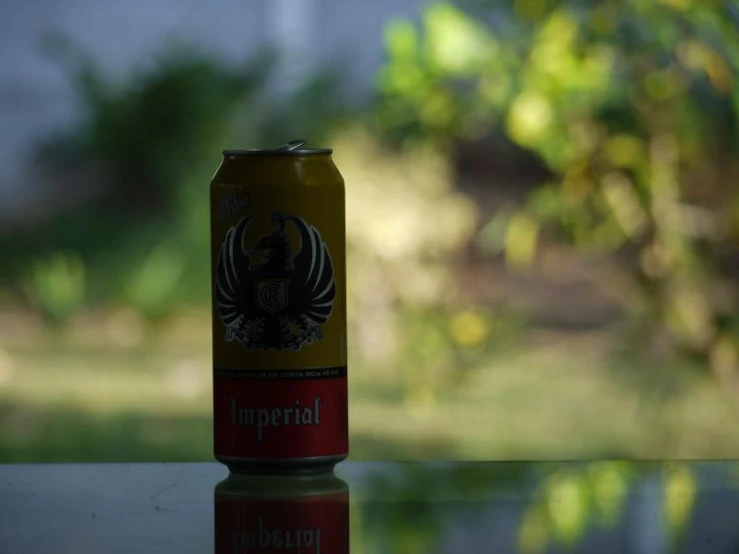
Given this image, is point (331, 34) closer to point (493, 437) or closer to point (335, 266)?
point (493, 437)

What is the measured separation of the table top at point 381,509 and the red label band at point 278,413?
3cm

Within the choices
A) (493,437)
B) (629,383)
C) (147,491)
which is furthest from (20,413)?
(147,491)

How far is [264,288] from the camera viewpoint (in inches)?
41.5

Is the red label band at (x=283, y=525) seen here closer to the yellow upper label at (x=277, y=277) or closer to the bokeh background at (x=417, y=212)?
the yellow upper label at (x=277, y=277)

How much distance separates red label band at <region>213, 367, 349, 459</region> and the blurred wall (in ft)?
11.4

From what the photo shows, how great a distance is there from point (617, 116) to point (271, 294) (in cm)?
194

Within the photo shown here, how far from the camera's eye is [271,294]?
105 centimetres

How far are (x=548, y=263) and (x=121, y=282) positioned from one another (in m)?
1.15

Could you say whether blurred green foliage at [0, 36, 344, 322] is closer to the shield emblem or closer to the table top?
the table top

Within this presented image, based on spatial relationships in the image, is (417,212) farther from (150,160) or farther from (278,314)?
(278,314)

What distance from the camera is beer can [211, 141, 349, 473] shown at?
3.46ft

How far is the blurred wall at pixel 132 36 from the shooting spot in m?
4.56

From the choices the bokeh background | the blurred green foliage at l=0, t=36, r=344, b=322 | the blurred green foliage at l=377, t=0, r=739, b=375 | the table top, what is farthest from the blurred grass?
the table top

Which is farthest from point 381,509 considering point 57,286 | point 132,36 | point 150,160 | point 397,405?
point 132,36
